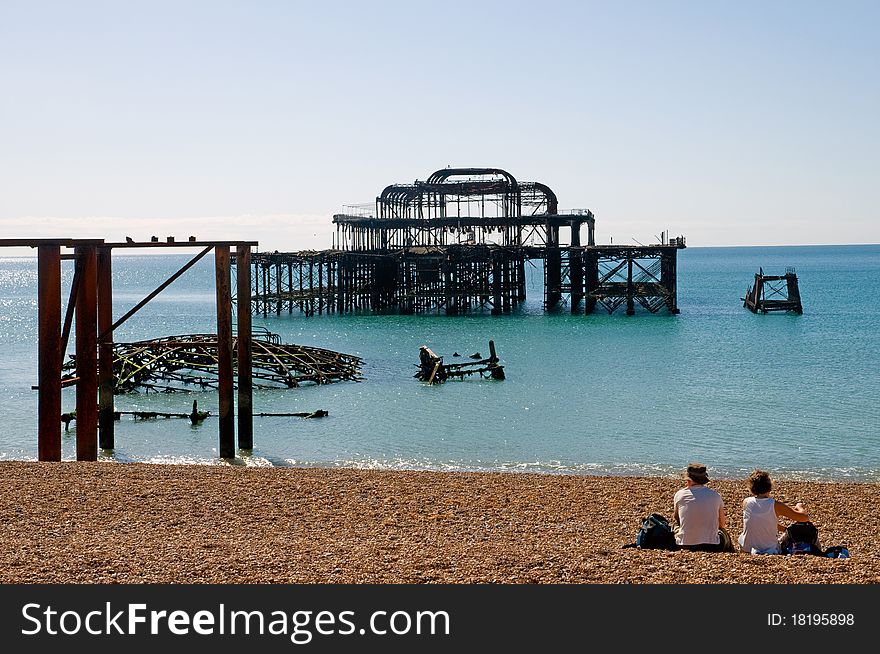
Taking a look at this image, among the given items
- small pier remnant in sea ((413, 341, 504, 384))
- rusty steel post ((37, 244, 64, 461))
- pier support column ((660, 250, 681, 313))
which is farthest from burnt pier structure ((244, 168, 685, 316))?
rusty steel post ((37, 244, 64, 461))

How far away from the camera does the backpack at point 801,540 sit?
30.2ft

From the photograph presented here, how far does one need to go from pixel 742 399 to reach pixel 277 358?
1418 centimetres

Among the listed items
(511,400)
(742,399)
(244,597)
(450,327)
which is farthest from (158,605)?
(450,327)

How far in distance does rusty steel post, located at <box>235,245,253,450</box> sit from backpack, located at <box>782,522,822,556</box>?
11647 millimetres

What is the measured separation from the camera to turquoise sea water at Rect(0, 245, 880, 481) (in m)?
20.6

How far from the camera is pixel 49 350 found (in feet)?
54.5

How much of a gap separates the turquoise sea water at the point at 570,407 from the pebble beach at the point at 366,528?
4.49 metres

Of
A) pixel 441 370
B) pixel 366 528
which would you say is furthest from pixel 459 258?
pixel 366 528

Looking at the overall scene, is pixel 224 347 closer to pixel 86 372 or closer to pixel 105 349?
pixel 105 349

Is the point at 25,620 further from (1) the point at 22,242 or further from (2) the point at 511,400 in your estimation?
(2) the point at 511,400

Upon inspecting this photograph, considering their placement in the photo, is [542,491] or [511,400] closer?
[542,491]

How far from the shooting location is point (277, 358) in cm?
3284

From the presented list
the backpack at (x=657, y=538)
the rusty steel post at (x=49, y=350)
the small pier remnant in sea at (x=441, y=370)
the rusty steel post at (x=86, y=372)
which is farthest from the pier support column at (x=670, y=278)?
the backpack at (x=657, y=538)

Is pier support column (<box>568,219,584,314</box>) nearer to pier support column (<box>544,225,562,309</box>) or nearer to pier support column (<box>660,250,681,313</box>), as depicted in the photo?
pier support column (<box>544,225,562,309</box>)
